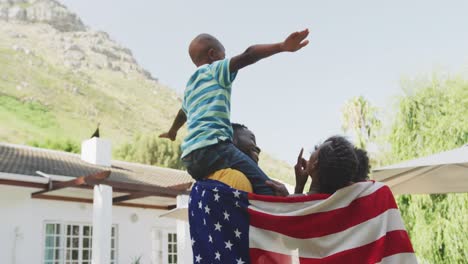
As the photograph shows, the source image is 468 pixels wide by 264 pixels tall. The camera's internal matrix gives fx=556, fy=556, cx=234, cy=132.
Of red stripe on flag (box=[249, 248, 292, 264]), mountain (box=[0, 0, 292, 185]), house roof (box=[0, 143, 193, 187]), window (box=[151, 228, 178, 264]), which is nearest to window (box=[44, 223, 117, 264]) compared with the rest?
house roof (box=[0, 143, 193, 187])

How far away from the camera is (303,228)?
7.02 feet

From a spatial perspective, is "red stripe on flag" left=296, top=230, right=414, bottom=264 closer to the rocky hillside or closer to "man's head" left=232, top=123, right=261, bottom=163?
"man's head" left=232, top=123, right=261, bottom=163

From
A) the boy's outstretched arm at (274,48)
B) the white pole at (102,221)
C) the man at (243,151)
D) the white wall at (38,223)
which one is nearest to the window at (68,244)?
the white wall at (38,223)

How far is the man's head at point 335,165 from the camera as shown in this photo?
2.26m

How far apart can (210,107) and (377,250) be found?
0.89 m

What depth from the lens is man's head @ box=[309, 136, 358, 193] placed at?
226 cm

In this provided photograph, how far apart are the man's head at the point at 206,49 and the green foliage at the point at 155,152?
35789mm

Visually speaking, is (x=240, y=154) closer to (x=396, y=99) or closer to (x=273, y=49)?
(x=273, y=49)

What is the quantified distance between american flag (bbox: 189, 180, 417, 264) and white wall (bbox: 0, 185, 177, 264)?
33.1 feet

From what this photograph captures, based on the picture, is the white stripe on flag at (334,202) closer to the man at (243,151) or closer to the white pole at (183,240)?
the man at (243,151)

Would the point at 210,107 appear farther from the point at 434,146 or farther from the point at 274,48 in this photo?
the point at 434,146

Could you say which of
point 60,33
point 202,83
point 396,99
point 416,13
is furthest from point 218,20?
point 202,83

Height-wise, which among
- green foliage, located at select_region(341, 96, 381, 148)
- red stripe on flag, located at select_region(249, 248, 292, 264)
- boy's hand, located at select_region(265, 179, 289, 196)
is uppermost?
green foliage, located at select_region(341, 96, 381, 148)

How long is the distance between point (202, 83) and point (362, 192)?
82cm
